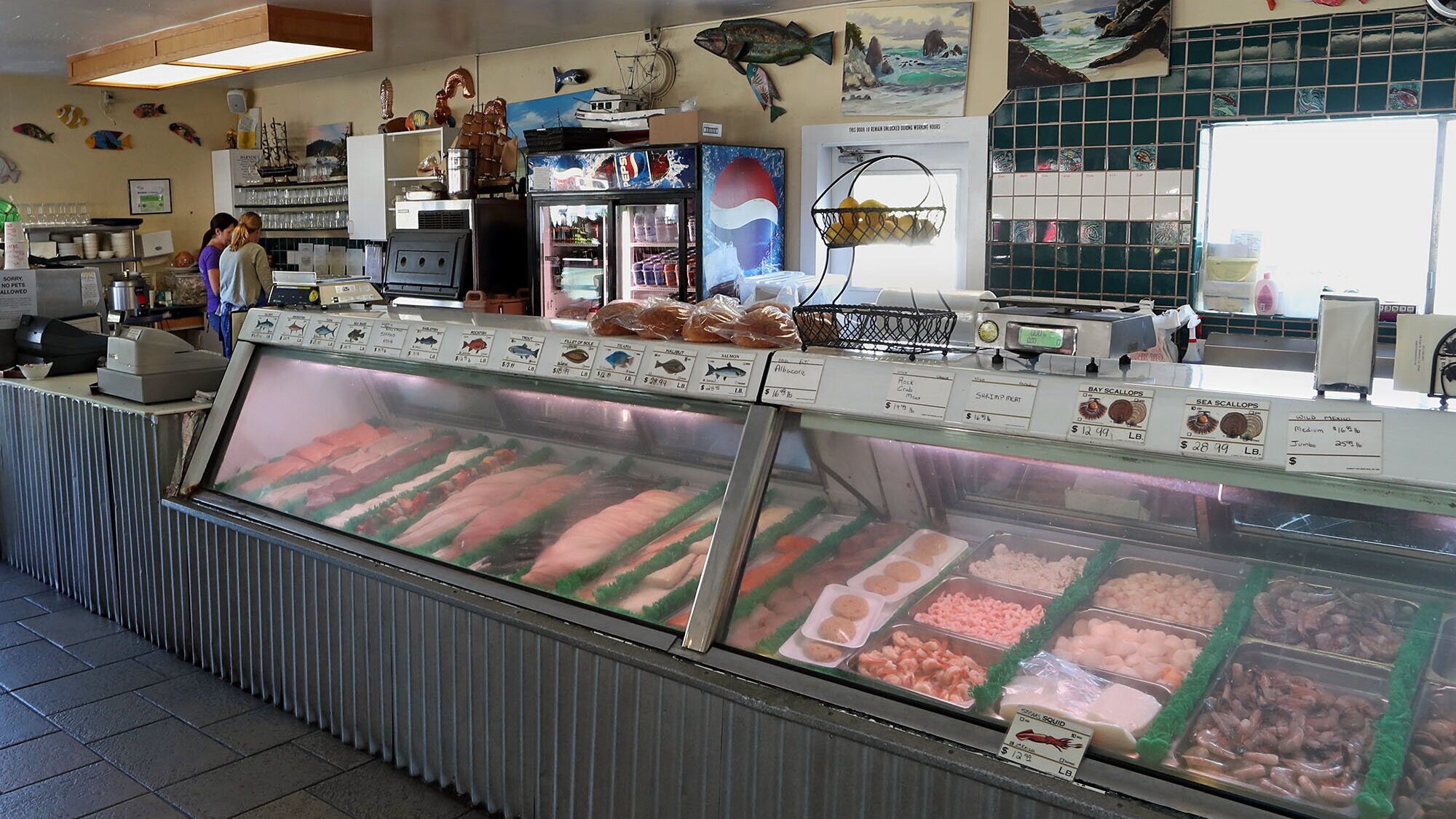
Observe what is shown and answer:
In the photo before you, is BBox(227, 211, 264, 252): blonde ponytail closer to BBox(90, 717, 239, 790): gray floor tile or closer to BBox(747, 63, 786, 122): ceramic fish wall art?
BBox(747, 63, 786, 122): ceramic fish wall art

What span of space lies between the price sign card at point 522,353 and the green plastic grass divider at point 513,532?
0.38m

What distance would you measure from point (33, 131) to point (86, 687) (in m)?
8.84

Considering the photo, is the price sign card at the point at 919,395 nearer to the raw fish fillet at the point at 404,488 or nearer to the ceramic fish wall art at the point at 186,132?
the raw fish fillet at the point at 404,488

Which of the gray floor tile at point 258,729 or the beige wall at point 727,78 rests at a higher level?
the beige wall at point 727,78

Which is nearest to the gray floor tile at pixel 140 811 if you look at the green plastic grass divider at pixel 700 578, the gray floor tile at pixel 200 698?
the gray floor tile at pixel 200 698

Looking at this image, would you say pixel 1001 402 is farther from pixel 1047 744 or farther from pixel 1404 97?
pixel 1404 97

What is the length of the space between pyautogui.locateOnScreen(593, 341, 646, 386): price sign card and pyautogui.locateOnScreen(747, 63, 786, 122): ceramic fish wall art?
460cm

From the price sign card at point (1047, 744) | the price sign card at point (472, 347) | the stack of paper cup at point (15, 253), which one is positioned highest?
the stack of paper cup at point (15, 253)

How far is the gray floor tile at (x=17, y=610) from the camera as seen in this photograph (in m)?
4.41

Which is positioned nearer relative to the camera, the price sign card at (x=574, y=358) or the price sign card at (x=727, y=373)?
the price sign card at (x=727, y=373)

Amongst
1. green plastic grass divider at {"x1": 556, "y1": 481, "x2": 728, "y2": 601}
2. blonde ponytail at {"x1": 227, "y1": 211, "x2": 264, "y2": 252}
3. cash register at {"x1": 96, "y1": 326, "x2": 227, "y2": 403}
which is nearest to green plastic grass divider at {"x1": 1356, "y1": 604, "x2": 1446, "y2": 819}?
green plastic grass divider at {"x1": 556, "y1": 481, "x2": 728, "y2": 601}

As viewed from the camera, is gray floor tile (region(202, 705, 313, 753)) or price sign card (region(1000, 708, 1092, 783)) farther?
gray floor tile (region(202, 705, 313, 753))

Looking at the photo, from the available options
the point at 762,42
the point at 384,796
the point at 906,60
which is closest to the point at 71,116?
the point at 762,42

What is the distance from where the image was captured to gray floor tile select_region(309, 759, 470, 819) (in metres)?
2.83
